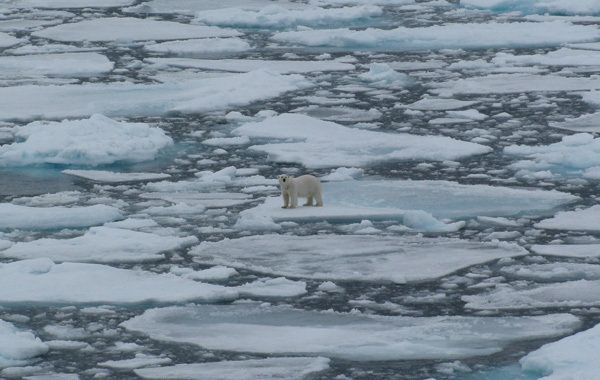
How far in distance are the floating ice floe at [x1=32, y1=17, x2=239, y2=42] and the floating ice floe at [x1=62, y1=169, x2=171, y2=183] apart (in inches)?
184

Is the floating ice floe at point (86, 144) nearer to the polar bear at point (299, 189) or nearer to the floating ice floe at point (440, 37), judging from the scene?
the polar bear at point (299, 189)

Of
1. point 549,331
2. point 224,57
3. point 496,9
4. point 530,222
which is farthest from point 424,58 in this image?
point 549,331

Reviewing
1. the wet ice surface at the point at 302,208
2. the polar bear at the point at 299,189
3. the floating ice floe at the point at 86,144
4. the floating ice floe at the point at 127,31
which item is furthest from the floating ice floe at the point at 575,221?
the floating ice floe at the point at 127,31

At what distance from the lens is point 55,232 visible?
19.6 feet

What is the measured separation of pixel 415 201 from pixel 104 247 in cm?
154

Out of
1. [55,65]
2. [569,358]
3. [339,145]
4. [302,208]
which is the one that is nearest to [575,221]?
[302,208]

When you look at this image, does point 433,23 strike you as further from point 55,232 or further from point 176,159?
point 55,232

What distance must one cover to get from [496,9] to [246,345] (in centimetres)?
943

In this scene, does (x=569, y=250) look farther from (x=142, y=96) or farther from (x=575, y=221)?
(x=142, y=96)

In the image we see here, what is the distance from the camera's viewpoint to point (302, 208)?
6.29 m

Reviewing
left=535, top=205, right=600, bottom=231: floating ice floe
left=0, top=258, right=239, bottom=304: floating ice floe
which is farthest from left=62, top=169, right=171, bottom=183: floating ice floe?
left=535, top=205, right=600, bottom=231: floating ice floe

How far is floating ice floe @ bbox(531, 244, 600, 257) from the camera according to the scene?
217 inches

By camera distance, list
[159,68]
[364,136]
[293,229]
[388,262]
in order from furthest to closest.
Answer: [159,68] < [364,136] < [293,229] < [388,262]

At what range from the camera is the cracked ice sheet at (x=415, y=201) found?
20.3 feet
